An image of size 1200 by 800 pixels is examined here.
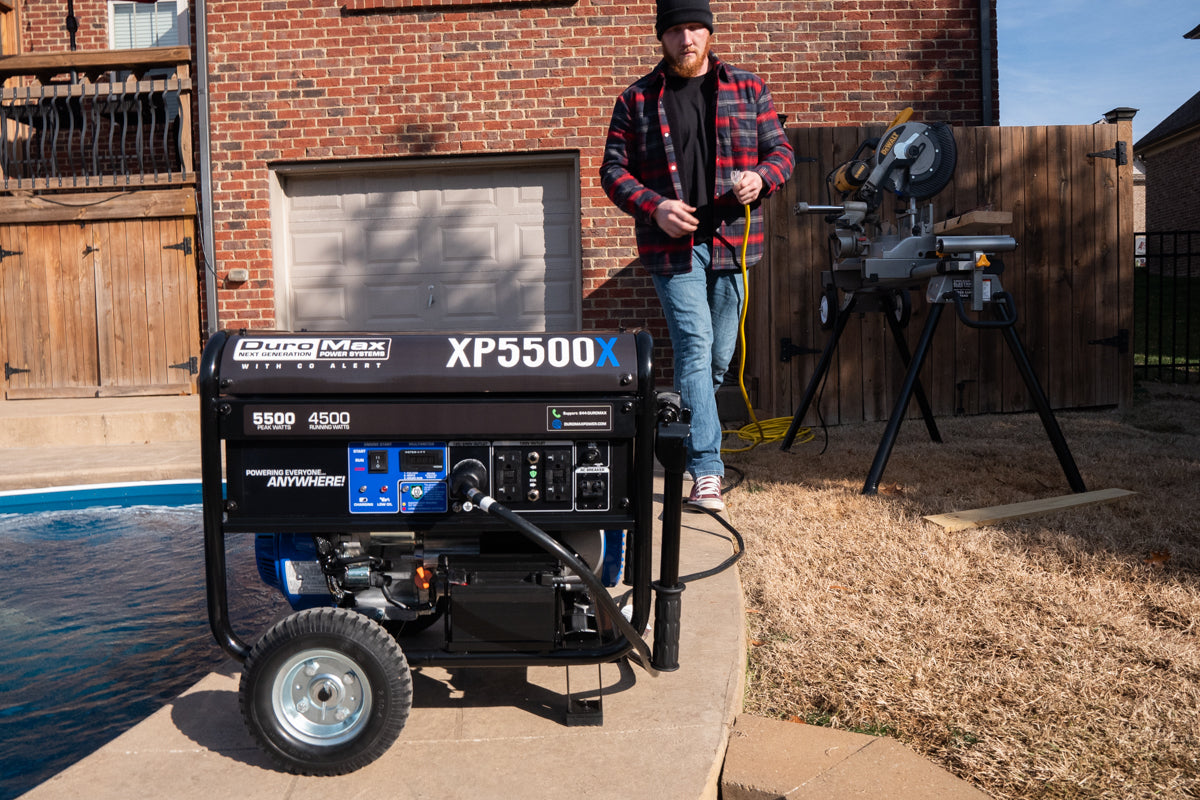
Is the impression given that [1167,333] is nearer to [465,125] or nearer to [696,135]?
[465,125]

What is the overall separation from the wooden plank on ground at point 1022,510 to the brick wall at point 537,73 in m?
4.24

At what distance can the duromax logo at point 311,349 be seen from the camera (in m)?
1.67

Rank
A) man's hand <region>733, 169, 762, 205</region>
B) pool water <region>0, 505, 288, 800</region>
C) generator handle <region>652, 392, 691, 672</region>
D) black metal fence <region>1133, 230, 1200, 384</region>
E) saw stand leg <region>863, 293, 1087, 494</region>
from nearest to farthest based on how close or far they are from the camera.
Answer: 1. generator handle <region>652, 392, 691, 672</region>
2. pool water <region>0, 505, 288, 800</region>
3. man's hand <region>733, 169, 762, 205</region>
4. saw stand leg <region>863, 293, 1087, 494</region>
5. black metal fence <region>1133, 230, 1200, 384</region>

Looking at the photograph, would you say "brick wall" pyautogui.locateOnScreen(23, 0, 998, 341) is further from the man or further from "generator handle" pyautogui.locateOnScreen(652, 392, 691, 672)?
"generator handle" pyautogui.locateOnScreen(652, 392, 691, 672)

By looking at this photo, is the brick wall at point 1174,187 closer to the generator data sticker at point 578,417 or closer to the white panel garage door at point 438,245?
the white panel garage door at point 438,245

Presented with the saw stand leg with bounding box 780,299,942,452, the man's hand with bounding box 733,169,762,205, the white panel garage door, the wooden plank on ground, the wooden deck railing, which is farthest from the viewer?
the wooden deck railing

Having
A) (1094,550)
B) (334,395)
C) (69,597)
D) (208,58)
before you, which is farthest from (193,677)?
(208,58)

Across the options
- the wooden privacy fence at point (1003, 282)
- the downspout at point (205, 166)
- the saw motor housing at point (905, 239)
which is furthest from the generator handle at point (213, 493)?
the downspout at point (205, 166)

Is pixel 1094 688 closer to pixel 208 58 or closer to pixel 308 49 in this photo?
pixel 308 49

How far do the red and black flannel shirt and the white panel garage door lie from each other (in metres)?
4.24

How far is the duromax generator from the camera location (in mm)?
1625

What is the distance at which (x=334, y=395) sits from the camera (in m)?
1.67

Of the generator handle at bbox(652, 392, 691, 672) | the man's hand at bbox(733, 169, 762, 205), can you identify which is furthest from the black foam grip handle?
the man's hand at bbox(733, 169, 762, 205)

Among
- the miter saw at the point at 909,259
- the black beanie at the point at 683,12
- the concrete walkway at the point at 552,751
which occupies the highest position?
the black beanie at the point at 683,12
